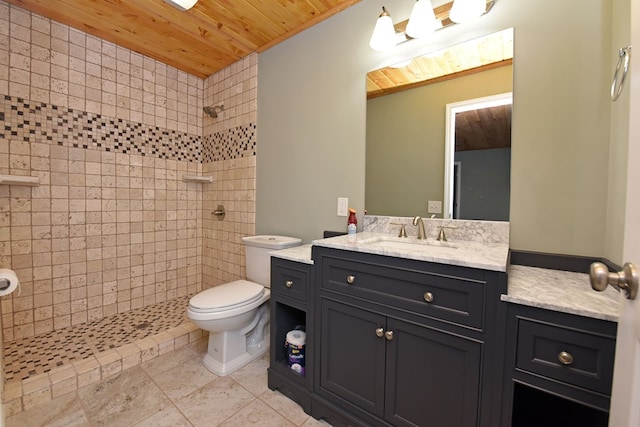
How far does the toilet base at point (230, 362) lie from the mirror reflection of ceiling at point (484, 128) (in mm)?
1850

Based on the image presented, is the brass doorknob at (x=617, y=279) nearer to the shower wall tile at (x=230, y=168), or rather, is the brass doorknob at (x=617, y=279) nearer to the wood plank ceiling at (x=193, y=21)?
the wood plank ceiling at (x=193, y=21)

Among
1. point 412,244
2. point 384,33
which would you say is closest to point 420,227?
point 412,244

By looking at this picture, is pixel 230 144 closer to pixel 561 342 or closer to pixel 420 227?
pixel 420 227

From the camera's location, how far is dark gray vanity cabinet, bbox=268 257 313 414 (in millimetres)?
1393

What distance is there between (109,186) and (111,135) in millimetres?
430

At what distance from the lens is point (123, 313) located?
2.34m

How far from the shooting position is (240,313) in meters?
1.64

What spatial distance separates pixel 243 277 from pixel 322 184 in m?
A: 1.16

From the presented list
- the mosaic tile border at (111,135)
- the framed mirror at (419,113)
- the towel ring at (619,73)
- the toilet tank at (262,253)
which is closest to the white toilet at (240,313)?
the toilet tank at (262,253)

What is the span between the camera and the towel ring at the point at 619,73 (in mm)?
958

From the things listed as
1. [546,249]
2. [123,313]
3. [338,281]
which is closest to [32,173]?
[123,313]

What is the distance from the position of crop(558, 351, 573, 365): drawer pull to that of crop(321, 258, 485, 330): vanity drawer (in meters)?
0.21

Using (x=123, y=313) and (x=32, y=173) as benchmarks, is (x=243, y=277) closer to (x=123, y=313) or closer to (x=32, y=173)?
(x=123, y=313)

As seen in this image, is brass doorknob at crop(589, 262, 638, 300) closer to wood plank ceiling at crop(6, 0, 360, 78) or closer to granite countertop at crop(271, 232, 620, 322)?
granite countertop at crop(271, 232, 620, 322)
